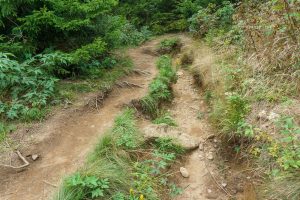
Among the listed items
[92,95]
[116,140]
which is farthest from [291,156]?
[92,95]

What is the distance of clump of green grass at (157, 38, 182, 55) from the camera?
1002 cm

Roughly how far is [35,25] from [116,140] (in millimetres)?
2969

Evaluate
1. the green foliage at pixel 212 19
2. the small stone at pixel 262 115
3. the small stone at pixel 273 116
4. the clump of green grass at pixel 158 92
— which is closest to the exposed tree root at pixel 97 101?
the clump of green grass at pixel 158 92

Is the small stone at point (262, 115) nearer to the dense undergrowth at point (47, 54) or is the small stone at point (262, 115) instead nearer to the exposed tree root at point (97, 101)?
the exposed tree root at point (97, 101)

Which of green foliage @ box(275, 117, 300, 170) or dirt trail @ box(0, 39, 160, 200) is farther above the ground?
green foliage @ box(275, 117, 300, 170)

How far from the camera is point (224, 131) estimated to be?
4773mm

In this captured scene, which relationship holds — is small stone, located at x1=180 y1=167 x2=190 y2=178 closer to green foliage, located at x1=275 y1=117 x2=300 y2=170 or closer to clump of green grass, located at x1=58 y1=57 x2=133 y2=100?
green foliage, located at x1=275 y1=117 x2=300 y2=170

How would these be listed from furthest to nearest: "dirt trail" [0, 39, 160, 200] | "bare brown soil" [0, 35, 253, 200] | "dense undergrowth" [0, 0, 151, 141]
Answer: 1. "dense undergrowth" [0, 0, 151, 141]
2. "bare brown soil" [0, 35, 253, 200]
3. "dirt trail" [0, 39, 160, 200]

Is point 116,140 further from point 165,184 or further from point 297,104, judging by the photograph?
point 297,104

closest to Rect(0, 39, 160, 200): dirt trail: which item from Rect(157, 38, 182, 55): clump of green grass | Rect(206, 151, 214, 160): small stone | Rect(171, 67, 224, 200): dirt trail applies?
Rect(171, 67, 224, 200): dirt trail

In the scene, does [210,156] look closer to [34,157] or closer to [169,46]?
[34,157]

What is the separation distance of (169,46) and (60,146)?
6392mm

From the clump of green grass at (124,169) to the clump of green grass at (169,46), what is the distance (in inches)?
203

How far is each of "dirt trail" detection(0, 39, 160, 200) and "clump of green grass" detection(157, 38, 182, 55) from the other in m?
3.73
